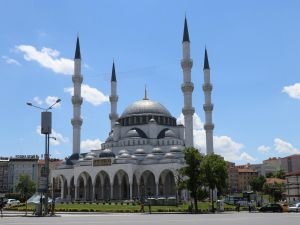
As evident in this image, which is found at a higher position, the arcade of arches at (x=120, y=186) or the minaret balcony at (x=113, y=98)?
the minaret balcony at (x=113, y=98)

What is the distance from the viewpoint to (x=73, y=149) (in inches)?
3629

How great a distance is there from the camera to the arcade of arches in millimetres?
84500

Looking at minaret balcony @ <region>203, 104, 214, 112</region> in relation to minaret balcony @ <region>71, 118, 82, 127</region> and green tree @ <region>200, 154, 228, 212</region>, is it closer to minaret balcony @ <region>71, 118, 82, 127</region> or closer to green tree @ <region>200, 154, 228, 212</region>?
minaret balcony @ <region>71, 118, 82, 127</region>

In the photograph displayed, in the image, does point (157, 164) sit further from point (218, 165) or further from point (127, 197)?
point (218, 165)

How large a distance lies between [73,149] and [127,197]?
15141 millimetres

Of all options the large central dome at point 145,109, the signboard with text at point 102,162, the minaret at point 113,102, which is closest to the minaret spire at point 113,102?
the minaret at point 113,102

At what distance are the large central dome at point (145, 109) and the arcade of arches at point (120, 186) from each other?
1640cm

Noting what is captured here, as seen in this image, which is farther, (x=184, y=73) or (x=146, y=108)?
(x=146, y=108)

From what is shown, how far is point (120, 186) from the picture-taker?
284ft

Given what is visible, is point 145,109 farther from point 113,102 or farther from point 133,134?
point 133,134

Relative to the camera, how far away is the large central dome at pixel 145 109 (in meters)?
98.6

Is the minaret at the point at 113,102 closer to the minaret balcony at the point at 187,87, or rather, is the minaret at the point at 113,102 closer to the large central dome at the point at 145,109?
the large central dome at the point at 145,109

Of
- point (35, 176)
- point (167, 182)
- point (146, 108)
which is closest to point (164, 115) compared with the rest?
point (146, 108)

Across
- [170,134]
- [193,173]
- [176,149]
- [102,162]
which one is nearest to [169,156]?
[176,149]
